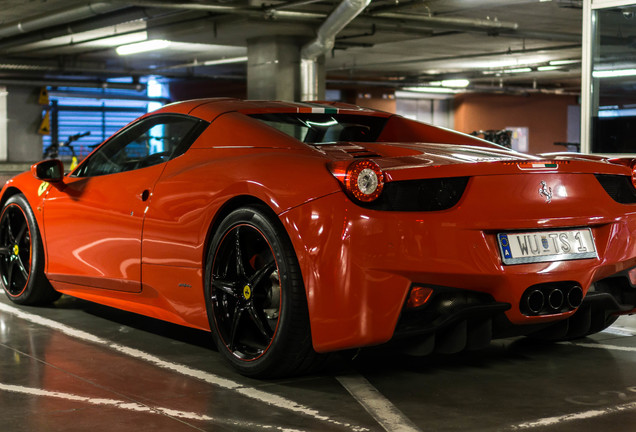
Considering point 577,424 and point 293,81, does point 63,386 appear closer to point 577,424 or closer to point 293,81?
point 577,424

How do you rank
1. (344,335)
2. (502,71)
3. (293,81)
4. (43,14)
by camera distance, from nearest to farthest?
(344,335) → (43,14) → (293,81) → (502,71)

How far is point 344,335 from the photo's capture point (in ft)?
10.8

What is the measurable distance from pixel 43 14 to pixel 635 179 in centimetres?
1502

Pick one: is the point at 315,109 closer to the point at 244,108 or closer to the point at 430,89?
the point at 244,108

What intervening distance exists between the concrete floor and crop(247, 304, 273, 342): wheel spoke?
209mm

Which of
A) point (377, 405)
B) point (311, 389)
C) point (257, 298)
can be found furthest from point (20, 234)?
point (377, 405)

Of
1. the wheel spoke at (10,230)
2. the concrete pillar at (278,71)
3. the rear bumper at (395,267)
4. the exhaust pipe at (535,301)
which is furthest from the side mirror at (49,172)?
the concrete pillar at (278,71)

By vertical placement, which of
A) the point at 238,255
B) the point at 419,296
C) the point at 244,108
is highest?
the point at 244,108

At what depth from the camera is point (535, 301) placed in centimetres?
352

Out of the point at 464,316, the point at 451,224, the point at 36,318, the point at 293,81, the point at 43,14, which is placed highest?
the point at 43,14

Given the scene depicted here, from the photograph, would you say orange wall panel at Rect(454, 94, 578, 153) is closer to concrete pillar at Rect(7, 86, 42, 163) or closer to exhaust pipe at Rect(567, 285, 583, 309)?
concrete pillar at Rect(7, 86, 42, 163)

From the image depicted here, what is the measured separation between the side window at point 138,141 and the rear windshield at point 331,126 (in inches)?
15.7

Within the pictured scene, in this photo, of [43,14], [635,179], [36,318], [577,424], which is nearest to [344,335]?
[577,424]

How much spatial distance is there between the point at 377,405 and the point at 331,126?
1.86 m
